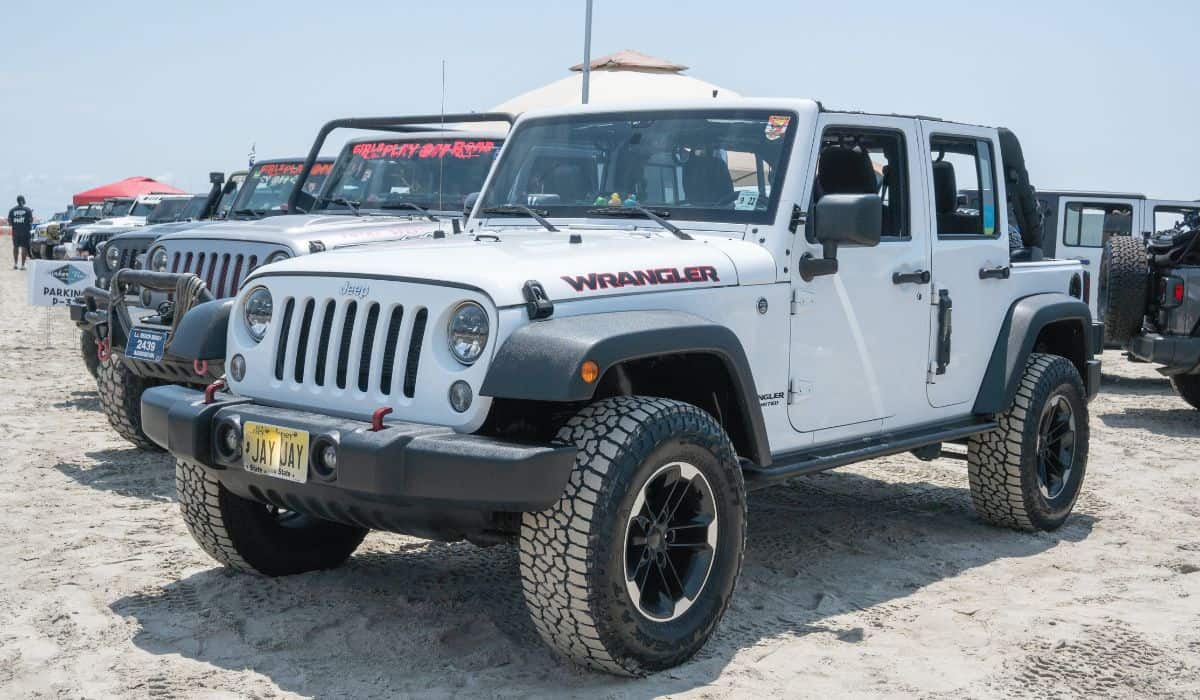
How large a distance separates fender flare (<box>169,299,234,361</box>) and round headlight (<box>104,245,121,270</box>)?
4472 mm

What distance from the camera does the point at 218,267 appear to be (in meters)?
7.66

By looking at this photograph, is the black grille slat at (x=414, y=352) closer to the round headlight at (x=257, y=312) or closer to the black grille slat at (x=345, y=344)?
the black grille slat at (x=345, y=344)

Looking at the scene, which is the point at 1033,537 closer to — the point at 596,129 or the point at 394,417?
the point at 596,129

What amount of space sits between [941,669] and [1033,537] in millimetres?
2240

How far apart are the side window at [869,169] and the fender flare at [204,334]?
2.04 m

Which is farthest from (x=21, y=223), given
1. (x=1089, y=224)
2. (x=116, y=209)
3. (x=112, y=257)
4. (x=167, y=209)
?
(x=1089, y=224)

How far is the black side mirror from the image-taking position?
15.6 feet

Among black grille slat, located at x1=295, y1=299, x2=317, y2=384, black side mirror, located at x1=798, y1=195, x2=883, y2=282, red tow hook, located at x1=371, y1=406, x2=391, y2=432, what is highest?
black side mirror, located at x1=798, y1=195, x2=883, y2=282

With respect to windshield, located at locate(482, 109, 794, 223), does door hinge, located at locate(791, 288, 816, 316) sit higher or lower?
lower

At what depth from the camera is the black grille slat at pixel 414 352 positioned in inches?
161

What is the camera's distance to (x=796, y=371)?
4953 mm

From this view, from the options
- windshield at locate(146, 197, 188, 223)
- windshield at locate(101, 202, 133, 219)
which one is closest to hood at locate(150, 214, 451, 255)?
windshield at locate(146, 197, 188, 223)

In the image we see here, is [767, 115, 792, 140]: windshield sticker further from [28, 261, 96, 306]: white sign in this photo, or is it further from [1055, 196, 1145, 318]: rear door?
[1055, 196, 1145, 318]: rear door

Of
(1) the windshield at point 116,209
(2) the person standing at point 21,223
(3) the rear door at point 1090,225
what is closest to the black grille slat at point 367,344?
(3) the rear door at point 1090,225
